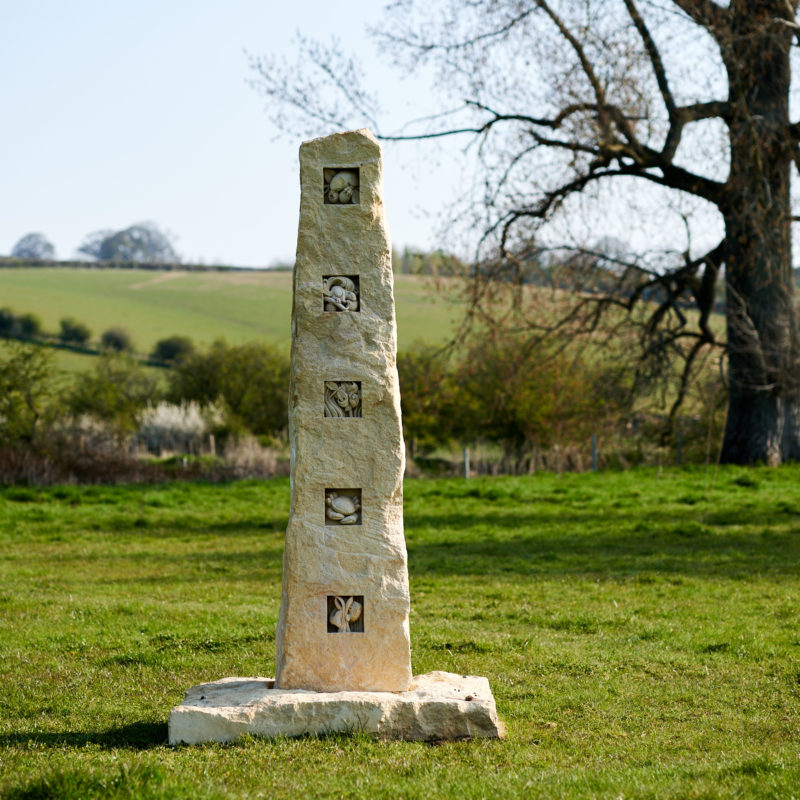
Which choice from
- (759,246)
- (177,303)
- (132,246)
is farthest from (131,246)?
(759,246)

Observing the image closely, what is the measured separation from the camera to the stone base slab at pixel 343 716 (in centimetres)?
610

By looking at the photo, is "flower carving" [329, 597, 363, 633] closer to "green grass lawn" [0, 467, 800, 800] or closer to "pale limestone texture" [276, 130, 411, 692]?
"pale limestone texture" [276, 130, 411, 692]

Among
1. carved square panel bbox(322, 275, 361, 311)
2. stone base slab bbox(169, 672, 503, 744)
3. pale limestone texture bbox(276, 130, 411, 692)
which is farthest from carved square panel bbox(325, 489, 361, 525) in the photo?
carved square panel bbox(322, 275, 361, 311)

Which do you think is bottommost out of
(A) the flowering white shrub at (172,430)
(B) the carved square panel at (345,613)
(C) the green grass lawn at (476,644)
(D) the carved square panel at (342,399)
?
(A) the flowering white shrub at (172,430)

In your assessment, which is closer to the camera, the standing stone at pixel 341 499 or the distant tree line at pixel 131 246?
the standing stone at pixel 341 499

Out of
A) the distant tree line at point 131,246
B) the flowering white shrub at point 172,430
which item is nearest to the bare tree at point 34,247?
the distant tree line at point 131,246

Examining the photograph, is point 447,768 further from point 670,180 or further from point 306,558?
point 670,180

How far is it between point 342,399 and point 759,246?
50.5 feet

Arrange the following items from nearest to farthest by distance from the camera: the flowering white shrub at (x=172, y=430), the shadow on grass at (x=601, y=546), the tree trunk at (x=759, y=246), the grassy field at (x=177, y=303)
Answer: the shadow on grass at (x=601, y=546)
the tree trunk at (x=759, y=246)
the flowering white shrub at (x=172, y=430)
the grassy field at (x=177, y=303)

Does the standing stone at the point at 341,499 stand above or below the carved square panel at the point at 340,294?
below

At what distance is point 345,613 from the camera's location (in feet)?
21.6

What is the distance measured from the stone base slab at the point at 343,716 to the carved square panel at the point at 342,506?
1115 millimetres

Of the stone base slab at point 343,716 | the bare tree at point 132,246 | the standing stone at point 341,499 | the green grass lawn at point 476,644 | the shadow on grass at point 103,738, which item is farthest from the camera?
the bare tree at point 132,246

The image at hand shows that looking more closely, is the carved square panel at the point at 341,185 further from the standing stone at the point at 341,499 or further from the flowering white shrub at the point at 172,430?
the flowering white shrub at the point at 172,430
